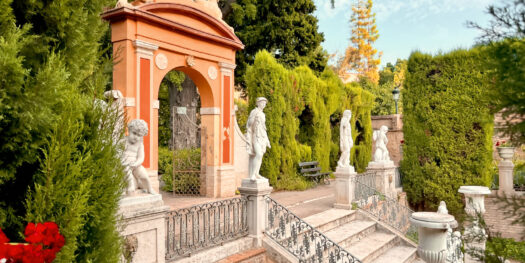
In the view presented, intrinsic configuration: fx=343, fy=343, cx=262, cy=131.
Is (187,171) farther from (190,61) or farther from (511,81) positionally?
(511,81)

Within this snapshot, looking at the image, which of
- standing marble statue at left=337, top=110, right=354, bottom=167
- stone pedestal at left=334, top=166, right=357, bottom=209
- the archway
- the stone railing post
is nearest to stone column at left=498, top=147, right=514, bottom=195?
standing marble statue at left=337, top=110, right=354, bottom=167

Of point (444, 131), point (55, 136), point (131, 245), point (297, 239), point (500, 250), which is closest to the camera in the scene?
point (500, 250)

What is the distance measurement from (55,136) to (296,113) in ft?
38.0

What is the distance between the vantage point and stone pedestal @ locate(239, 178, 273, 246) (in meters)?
6.11

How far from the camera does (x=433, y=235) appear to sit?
18.7 ft

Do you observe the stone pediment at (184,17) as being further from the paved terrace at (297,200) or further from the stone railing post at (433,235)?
the stone railing post at (433,235)

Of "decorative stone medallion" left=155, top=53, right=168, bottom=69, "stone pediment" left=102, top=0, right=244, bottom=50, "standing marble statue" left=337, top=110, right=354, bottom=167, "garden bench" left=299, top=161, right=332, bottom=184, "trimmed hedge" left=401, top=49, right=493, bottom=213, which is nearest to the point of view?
"stone pediment" left=102, top=0, right=244, bottom=50

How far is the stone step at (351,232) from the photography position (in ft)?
24.0

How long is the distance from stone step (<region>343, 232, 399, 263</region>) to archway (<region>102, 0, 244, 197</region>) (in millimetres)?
4266

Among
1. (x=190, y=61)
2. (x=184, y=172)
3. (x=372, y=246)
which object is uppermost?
(x=190, y=61)

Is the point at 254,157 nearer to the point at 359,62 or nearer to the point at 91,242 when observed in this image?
the point at 91,242

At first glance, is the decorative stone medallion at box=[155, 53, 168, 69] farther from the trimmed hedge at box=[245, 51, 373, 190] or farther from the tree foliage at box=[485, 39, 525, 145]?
the tree foliage at box=[485, 39, 525, 145]

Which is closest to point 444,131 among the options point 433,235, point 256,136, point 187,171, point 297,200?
point 297,200

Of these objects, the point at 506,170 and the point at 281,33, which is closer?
the point at 506,170
